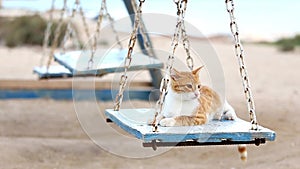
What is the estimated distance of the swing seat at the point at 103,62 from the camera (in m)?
4.77

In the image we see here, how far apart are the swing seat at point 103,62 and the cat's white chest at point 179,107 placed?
1.12m

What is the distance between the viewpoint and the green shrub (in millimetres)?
16969

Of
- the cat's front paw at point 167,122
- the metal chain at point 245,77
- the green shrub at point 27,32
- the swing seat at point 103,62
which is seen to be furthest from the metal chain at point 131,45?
the green shrub at point 27,32

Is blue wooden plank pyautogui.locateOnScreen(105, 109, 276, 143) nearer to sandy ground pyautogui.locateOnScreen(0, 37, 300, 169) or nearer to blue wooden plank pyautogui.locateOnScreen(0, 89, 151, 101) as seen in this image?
sandy ground pyautogui.locateOnScreen(0, 37, 300, 169)

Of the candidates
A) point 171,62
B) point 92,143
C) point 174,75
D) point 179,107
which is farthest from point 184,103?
point 92,143

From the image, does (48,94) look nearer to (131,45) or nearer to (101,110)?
(101,110)

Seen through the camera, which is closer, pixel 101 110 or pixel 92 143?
pixel 92 143

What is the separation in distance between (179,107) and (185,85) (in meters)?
0.12

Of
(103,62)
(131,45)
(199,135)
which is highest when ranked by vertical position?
(131,45)

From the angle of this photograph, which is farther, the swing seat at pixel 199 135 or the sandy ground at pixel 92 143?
the sandy ground at pixel 92 143

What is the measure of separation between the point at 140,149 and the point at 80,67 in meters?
0.85

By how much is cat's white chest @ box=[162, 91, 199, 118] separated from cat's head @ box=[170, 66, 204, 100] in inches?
1.0

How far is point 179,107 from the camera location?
11.5ft

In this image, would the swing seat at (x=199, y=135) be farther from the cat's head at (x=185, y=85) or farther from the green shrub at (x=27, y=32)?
the green shrub at (x=27, y=32)
